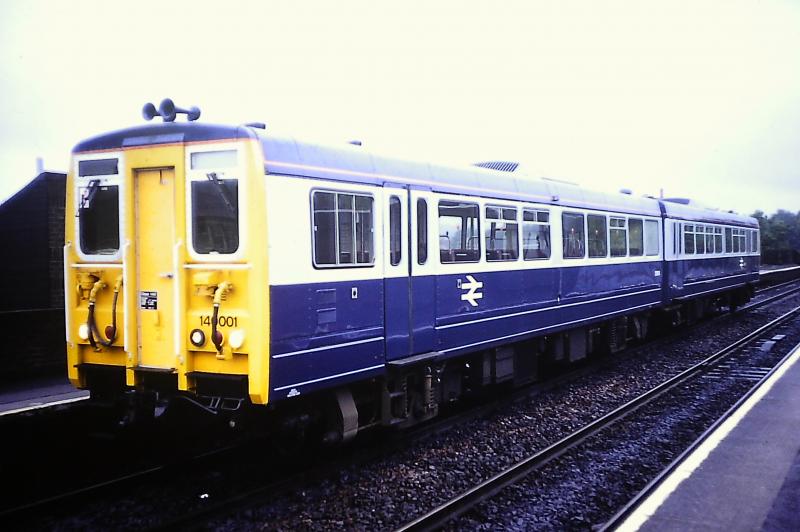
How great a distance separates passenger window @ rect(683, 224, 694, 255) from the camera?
1714 centimetres

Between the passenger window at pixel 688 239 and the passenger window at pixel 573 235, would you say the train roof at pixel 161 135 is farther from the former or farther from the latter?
the passenger window at pixel 688 239

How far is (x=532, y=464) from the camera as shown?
7.14 m

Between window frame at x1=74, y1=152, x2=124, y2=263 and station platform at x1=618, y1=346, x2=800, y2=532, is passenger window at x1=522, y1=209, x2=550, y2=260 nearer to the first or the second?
station platform at x1=618, y1=346, x2=800, y2=532

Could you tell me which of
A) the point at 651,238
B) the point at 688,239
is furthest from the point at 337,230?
the point at 688,239

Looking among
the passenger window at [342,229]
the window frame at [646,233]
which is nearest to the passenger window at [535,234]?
the passenger window at [342,229]

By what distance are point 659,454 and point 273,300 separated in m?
4.72

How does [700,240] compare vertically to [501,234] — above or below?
above

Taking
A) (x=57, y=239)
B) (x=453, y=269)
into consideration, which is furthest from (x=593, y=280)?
(x=57, y=239)

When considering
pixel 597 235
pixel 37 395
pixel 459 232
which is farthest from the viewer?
pixel 597 235

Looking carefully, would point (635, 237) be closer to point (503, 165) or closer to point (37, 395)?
point (503, 165)

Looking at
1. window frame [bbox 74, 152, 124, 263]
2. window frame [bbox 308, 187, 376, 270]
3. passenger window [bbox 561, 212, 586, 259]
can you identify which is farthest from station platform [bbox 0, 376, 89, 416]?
passenger window [bbox 561, 212, 586, 259]

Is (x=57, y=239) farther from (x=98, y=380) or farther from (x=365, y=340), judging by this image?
(x=365, y=340)

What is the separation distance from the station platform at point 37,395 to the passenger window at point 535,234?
6319mm

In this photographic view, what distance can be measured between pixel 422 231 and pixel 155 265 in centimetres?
303
